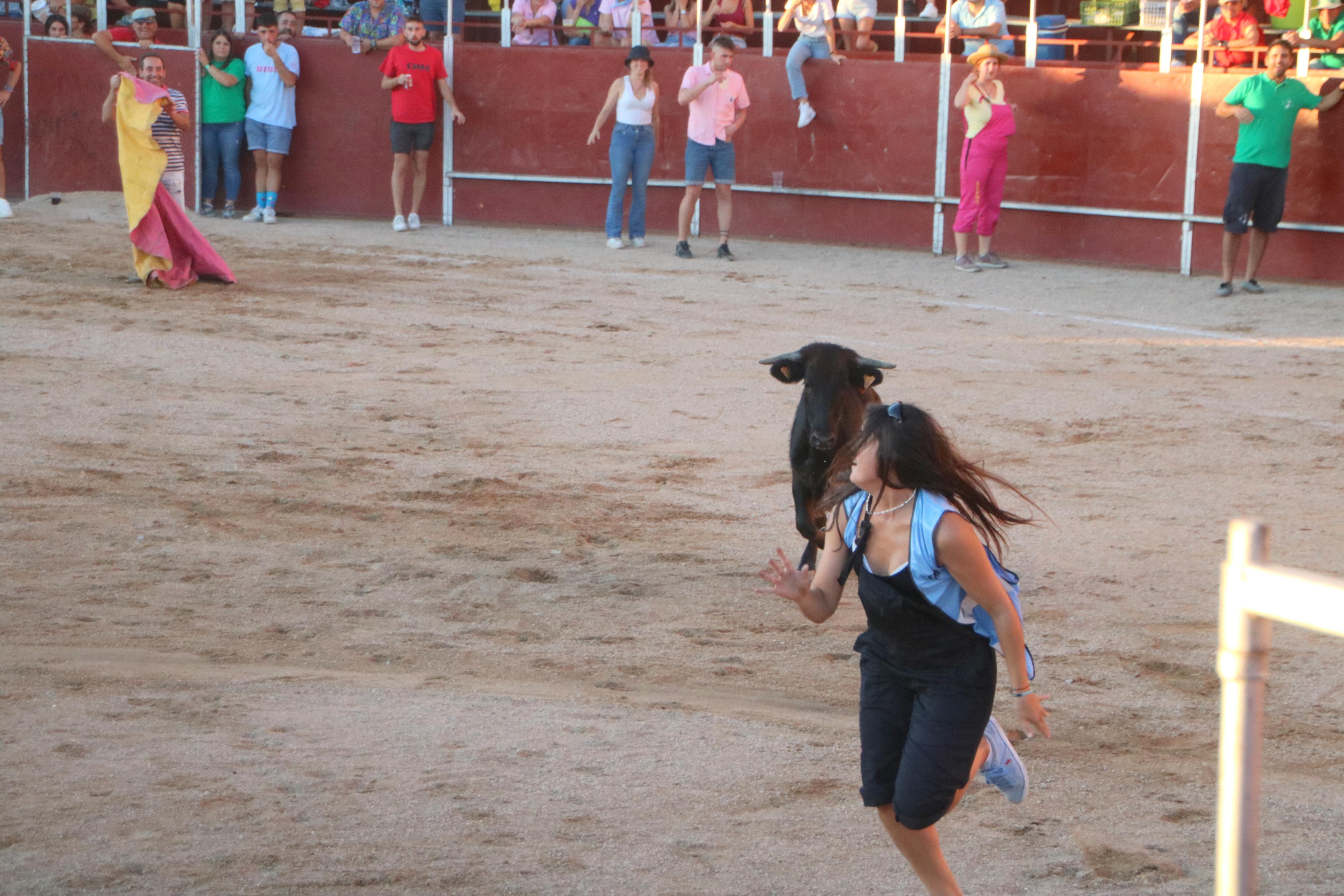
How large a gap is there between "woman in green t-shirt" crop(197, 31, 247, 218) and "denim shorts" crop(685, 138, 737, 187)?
17.1 feet

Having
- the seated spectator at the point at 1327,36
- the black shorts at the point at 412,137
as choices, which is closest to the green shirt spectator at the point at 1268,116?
the seated spectator at the point at 1327,36

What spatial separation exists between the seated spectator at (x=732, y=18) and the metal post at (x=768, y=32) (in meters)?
0.20

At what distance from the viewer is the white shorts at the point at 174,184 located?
1170 centimetres

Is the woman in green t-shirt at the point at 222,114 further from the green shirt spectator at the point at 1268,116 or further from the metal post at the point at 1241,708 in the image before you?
the metal post at the point at 1241,708

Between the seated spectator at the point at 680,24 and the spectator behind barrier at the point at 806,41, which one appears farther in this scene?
the seated spectator at the point at 680,24

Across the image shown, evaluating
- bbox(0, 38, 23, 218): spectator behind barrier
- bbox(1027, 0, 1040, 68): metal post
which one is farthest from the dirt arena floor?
bbox(0, 38, 23, 218): spectator behind barrier

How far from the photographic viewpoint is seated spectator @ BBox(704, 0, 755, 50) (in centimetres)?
1562

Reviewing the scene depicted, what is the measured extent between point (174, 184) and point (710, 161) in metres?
4.90

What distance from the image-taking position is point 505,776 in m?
4.05

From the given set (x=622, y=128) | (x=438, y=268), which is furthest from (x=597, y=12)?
(x=438, y=268)

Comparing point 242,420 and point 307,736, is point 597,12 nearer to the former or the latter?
point 242,420

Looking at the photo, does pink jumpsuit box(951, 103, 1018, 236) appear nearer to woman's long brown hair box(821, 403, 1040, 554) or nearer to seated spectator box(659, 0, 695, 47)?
seated spectator box(659, 0, 695, 47)

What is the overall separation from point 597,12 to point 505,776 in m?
13.9

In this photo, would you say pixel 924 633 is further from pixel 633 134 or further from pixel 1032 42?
pixel 1032 42
